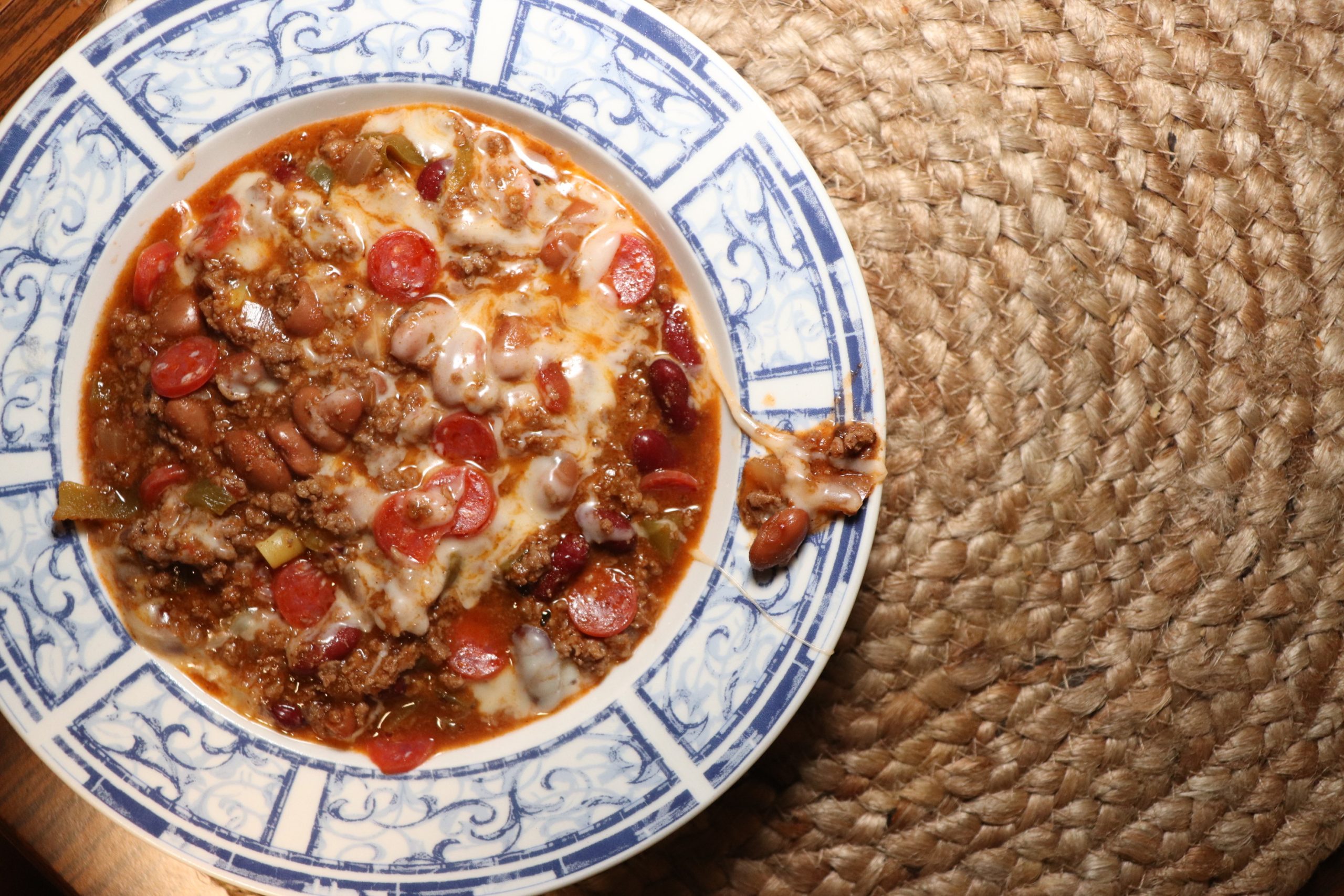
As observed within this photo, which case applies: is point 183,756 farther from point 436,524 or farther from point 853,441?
point 853,441

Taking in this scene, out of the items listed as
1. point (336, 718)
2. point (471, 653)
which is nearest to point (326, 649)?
point (336, 718)

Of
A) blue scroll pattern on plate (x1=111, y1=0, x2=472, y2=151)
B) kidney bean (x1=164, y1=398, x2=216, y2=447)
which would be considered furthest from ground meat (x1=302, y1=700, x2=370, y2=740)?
blue scroll pattern on plate (x1=111, y1=0, x2=472, y2=151)

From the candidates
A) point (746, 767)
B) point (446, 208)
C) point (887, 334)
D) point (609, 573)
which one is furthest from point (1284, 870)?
point (446, 208)

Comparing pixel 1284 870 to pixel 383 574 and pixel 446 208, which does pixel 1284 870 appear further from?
pixel 446 208

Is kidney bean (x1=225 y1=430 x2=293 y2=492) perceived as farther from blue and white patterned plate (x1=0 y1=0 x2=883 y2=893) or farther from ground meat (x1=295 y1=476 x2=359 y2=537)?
blue and white patterned plate (x1=0 y1=0 x2=883 y2=893)

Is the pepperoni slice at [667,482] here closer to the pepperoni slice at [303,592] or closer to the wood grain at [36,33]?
the pepperoni slice at [303,592]
